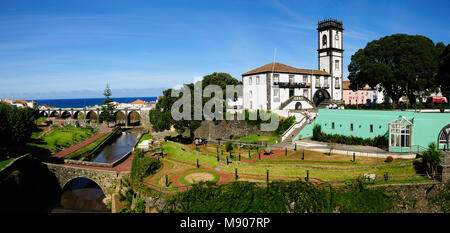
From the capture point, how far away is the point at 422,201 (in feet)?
74.7

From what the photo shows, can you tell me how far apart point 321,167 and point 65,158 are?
113ft

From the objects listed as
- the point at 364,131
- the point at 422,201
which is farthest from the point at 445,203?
the point at 364,131

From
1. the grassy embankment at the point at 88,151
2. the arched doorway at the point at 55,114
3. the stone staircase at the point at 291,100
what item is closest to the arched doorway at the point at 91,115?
the arched doorway at the point at 55,114

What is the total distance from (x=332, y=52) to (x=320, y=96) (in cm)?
941

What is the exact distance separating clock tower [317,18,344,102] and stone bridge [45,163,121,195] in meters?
44.5

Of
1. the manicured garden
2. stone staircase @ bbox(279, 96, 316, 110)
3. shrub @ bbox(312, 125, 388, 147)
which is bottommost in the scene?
the manicured garden

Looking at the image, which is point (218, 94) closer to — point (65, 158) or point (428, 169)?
point (65, 158)

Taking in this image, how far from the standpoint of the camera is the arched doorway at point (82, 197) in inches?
1276

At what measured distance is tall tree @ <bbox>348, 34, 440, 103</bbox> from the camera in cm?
4178

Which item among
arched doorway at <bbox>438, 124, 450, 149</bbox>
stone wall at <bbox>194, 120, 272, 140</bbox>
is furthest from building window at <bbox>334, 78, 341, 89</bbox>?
arched doorway at <bbox>438, 124, 450, 149</bbox>

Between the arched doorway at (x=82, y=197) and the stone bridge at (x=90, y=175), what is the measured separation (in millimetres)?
1528

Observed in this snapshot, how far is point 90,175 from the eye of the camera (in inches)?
1298

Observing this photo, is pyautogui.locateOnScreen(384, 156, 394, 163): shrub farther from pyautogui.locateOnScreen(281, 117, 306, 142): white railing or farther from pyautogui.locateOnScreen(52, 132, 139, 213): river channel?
pyautogui.locateOnScreen(52, 132, 139, 213): river channel

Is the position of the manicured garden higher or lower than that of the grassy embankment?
higher
